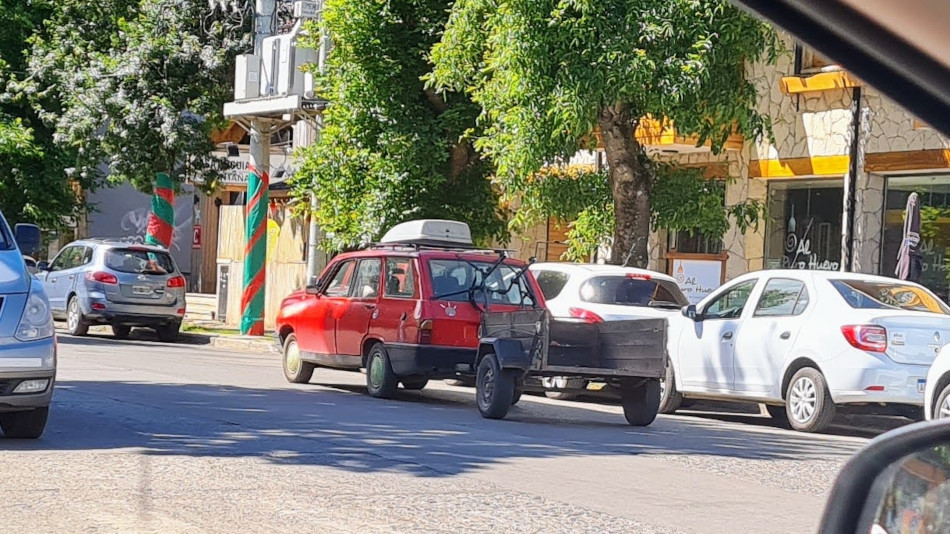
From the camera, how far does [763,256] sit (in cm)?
2277

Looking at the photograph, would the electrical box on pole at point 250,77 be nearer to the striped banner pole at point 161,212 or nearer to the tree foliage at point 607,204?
the striped banner pole at point 161,212

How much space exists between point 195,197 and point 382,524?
36625 mm

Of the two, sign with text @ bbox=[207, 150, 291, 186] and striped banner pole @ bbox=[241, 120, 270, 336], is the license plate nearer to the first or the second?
striped banner pole @ bbox=[241, 120, 270, 336]

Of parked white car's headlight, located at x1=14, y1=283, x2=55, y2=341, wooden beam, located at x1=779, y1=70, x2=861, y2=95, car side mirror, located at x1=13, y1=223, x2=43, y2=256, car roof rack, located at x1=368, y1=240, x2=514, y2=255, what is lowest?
parked white car's headlight, located at x1=14, y1=283, x2=55, y2=341

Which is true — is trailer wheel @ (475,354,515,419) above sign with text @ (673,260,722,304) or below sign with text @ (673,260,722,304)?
below

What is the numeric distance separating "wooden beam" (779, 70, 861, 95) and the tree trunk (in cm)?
361

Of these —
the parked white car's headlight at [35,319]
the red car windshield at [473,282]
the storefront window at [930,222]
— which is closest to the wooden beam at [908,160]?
the storefront window at [930,222]

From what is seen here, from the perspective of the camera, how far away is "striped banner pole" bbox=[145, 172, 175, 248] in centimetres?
2912

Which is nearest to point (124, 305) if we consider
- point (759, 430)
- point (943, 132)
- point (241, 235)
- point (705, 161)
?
point (241, 235)

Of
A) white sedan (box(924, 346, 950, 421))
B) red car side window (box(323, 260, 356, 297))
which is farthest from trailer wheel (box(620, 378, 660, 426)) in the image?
red car side window (box(323, 260, 356, 297))

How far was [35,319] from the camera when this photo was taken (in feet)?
32.9

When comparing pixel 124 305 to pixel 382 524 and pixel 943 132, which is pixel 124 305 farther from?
pixel 943 132

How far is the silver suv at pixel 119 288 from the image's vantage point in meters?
24.8

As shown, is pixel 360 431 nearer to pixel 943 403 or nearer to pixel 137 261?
pixel 943 403
